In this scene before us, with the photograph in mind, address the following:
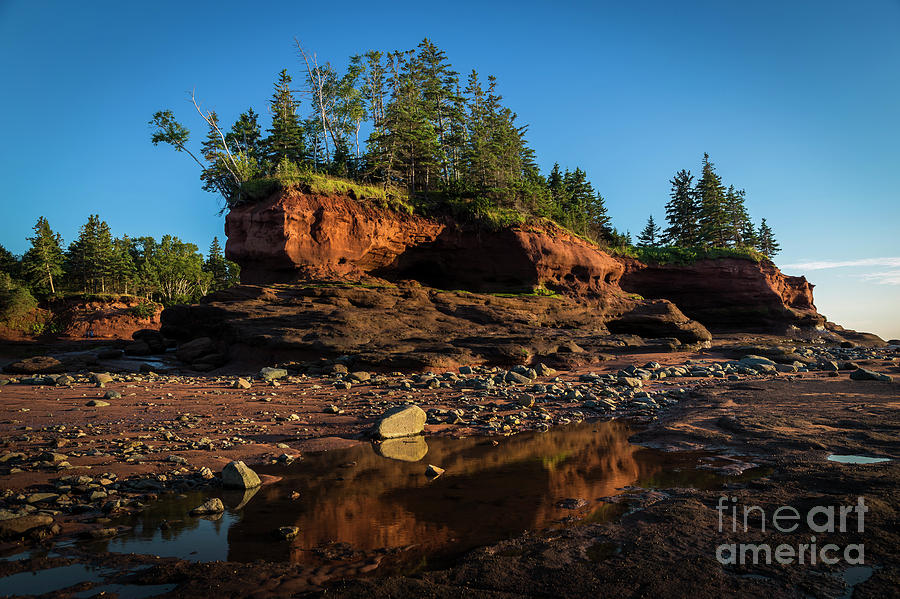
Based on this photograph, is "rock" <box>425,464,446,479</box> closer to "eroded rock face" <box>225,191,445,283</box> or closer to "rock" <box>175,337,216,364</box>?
"eroded rock face" <box>225,191,445,283</box>

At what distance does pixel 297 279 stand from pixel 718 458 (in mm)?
20039

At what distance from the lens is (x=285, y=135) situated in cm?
3266

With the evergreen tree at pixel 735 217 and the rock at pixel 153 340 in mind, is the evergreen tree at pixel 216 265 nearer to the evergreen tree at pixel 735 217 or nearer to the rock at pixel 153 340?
the rock at pixel 153 340

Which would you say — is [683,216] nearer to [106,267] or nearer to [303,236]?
[303,236]

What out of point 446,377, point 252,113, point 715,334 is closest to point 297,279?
point 446,377

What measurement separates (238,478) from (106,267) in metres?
65.7

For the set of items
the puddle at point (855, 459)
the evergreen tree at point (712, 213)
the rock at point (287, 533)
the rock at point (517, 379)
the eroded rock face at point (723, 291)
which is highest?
the evergreen tree at point (712, 213)

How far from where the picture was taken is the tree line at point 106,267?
52156 millimetres

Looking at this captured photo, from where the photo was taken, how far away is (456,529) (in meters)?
4.24

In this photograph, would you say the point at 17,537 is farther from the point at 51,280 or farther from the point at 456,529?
the point at 51,280

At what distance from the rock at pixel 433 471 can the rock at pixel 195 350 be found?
18.5m

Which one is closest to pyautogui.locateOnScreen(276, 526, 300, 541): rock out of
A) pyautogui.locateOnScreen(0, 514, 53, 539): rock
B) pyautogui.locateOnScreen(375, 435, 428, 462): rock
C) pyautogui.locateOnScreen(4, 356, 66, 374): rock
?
pyautogui.locateOnScreen(0, 514, 53, 539): rock

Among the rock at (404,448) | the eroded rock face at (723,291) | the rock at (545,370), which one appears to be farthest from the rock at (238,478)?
the eroded rock face at (723,291)

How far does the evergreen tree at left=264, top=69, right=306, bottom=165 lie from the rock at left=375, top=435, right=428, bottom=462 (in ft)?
87.5
